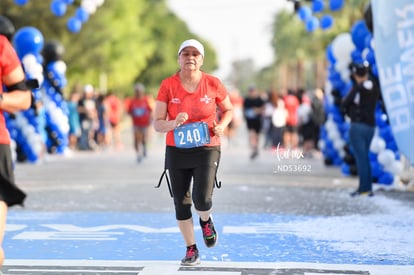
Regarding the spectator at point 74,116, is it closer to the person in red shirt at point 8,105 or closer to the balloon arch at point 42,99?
the balloon arch at point 42,99

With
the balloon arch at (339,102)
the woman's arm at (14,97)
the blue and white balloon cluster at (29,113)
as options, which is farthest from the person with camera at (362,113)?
the blue and white balloon cluster at (29,113)

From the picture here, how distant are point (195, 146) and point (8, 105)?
1839 mm

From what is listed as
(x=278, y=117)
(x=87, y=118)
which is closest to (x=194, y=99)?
(x=278, y=117)

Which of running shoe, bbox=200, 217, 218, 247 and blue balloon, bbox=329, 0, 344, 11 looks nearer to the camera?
running shoe, bbox=200, 217, 218, 247

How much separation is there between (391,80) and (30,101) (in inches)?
271

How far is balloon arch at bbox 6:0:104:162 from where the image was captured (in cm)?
1919

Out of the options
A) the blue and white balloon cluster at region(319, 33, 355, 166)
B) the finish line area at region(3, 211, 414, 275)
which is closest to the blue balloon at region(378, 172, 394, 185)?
the blue and white balloon cluster at region(319, 33, 355, 166)

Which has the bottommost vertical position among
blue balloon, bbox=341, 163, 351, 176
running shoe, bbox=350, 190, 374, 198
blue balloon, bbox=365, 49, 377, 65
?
blue balloon, bbox=341, 163, 351, 176

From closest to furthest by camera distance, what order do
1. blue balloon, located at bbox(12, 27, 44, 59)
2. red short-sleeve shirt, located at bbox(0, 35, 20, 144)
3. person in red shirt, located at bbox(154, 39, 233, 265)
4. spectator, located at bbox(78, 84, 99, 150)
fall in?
1. red short-sleeve shirt, located at bbox(0, 35, 20, 144)
2. person in red shirt, located at bbox(154, 39, 233, 265)
3. blue balloon, located at bbox(12, 27, 44, 59)
4. spectator, located at bbox(78, 84, 99, 150)

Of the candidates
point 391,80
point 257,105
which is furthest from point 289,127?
point 391,80

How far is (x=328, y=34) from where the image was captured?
177ft

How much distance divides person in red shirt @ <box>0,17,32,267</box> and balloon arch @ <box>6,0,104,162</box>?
13.3 metres

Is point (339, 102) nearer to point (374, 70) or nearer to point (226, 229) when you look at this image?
point (374, 70)

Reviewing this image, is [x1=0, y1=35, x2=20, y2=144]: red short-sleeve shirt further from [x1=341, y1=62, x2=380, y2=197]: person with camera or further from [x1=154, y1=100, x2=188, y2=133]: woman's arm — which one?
[x1=341, y1=62, x2=380, y2=197]: person with camera
